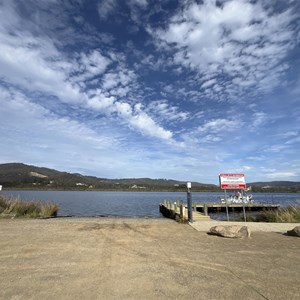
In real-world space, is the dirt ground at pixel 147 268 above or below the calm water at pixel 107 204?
below

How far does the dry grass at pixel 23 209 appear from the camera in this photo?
1725 cm

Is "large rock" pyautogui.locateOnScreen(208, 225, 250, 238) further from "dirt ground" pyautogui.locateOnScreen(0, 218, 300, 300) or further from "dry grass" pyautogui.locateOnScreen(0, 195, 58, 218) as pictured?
"dry grass" pyautogui.locateOnScreen(0, 195, 58, 218)

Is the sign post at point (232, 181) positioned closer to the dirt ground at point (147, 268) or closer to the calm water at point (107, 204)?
the calm water at point (107, 204)

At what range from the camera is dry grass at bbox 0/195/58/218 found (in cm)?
1725

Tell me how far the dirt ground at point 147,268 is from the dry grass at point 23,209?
8400mm

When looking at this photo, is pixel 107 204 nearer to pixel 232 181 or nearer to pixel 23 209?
pixel 23 209

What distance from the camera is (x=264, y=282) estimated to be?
5195 millimetres

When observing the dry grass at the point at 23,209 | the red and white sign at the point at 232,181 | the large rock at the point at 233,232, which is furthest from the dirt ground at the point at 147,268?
the dry grass at the point at 23,209

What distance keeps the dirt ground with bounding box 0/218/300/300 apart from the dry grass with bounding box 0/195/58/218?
8400mm

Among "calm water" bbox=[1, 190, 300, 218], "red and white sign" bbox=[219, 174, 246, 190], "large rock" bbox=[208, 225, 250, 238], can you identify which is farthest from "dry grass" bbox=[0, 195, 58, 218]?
"large rock" bbox=[208, 225, 250, 238]

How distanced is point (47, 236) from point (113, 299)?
6.47 metres

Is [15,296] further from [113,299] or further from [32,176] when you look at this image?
[32,176]

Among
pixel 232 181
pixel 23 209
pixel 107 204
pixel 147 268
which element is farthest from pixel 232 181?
pixel 107 204

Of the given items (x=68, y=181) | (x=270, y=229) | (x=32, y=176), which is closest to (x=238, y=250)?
(x=270, y=229)
